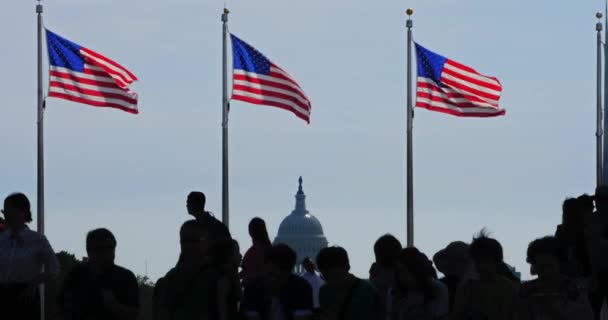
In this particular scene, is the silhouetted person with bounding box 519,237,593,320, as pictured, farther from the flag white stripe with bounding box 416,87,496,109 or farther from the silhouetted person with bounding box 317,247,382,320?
the flag white stripe with bounding box 416,87,496,109

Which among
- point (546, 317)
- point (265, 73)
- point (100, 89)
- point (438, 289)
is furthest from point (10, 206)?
Result: point (265, 73)

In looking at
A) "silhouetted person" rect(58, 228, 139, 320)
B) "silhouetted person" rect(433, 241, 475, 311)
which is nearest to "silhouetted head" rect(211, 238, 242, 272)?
"silhouetted person" rect(58, 228, 139, 320)

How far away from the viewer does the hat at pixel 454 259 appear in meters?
16.9

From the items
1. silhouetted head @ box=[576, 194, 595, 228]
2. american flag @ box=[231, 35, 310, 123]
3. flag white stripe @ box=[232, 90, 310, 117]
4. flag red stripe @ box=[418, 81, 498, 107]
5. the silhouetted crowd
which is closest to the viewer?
the silhouetted crowd

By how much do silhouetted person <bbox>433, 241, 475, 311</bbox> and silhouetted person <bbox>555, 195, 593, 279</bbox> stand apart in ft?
3.73

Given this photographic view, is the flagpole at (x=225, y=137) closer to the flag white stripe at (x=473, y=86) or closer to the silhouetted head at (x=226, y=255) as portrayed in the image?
the flag white stripe at (x=473, y=86)

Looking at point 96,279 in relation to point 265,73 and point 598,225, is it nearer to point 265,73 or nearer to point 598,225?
point 598,225

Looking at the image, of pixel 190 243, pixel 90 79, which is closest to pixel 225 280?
pixel 190 243

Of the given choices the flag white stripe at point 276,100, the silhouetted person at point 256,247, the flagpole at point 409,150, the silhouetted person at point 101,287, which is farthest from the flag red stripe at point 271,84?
the silhouetted person at point 101,287

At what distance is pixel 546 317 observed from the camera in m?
14.7

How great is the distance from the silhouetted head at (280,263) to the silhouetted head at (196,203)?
129 inches

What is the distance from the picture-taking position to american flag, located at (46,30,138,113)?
34156 mm

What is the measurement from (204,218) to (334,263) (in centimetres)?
394

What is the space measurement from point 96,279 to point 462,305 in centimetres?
286
